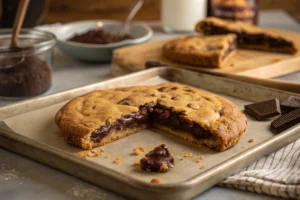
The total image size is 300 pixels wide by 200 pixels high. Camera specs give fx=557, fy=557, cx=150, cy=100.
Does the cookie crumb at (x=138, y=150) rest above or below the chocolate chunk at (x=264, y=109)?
below

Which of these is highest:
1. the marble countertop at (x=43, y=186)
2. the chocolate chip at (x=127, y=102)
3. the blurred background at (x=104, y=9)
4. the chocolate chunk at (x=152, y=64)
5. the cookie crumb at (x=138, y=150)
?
the chocolate chip at (x=127, y=102)

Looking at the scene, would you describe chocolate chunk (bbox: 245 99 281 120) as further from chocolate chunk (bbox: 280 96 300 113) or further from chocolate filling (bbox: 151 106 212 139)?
chocolate filling (bbox: 151 106 212 139)

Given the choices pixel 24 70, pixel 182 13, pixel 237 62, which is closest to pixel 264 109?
pixel 237 62

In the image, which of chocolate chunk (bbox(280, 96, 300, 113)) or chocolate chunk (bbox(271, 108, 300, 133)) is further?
chocolate chunk (bbox(280, 96, 300, 113))

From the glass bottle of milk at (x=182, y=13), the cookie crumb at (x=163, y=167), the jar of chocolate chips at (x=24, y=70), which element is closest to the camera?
the cookie crumb at (x=163, y=167)

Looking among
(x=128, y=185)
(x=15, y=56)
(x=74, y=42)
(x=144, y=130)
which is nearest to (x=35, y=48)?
(x=15, y=56)

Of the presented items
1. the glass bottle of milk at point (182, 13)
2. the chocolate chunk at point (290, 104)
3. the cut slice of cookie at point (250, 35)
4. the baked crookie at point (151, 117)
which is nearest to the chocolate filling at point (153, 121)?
the baked crookie at point (151, 117)

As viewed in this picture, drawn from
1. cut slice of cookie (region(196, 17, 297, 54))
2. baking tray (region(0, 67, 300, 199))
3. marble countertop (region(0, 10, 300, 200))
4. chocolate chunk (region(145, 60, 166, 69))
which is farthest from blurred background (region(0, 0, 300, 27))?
marble countertop (region(0, 10, 300, 200))

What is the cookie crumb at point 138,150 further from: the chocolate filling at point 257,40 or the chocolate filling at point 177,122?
the chocolate filling at point 257,40
